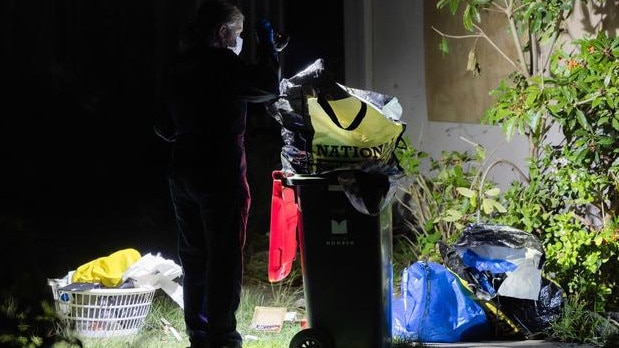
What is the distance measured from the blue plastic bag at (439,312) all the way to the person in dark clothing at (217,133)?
4.09 feet

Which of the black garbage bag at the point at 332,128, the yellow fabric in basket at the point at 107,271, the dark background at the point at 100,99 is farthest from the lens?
the dark background at the point at 100,99

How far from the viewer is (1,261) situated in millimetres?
3215

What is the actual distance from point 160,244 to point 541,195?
418cm

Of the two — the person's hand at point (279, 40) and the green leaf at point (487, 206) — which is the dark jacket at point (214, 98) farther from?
the green leaf at point (487, 206)

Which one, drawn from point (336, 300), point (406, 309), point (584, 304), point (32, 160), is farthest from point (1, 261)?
point (32, 160)

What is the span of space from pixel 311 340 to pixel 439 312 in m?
0.97

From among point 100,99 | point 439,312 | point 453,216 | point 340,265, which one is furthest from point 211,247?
point 100,99

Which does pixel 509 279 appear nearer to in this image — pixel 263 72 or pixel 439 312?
pixel 439 312

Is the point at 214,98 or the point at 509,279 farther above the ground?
the point at 214,98

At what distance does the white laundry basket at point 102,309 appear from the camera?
5672 mm

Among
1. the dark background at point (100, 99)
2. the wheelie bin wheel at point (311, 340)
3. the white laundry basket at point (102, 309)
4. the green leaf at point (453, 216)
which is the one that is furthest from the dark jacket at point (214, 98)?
the dark background at point (100, 99)

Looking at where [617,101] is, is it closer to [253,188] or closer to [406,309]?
[406,309]

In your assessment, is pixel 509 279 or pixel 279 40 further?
pixel 509 279

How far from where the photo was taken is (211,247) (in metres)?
4.86
